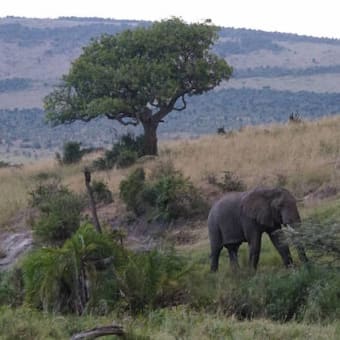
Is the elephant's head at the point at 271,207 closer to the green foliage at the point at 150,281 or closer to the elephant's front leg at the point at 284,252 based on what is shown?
the elephant's front leg at the point at 284,252

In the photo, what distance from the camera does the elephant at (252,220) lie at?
44.2 feet

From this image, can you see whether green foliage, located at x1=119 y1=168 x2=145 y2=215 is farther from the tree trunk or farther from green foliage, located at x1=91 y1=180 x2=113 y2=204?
the tree trunk

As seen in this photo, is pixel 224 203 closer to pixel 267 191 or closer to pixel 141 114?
pixel 267 191

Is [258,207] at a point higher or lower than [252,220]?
higher

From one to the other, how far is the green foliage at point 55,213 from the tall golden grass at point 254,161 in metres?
1.15

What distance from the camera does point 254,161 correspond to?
2356 centimetres

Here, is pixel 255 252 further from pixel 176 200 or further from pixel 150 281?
pixel 176 200

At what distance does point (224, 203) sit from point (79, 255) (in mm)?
3925

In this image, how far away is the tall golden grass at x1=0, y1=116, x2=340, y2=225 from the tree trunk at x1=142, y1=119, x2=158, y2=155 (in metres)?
0.64

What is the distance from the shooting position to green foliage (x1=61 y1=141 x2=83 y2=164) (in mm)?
33375

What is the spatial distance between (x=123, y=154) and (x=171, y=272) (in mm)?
16555

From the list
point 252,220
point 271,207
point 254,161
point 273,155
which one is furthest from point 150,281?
point 273,155

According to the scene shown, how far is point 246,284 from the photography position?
39.4 feet

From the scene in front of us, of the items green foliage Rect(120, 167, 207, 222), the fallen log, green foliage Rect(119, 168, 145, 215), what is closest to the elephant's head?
the fallen log
